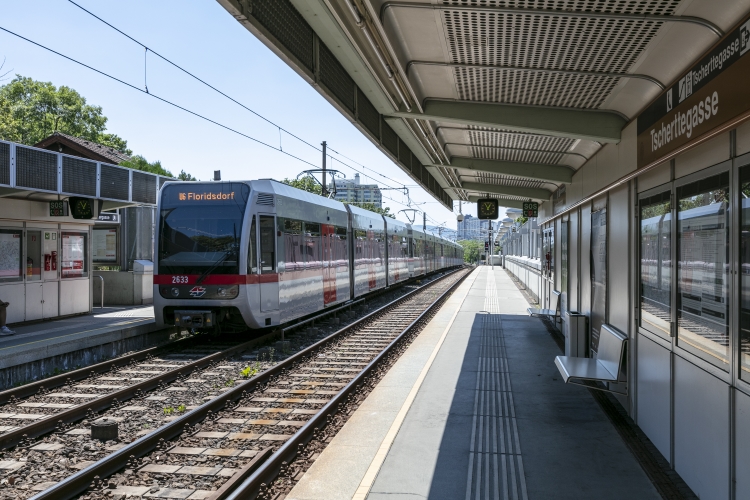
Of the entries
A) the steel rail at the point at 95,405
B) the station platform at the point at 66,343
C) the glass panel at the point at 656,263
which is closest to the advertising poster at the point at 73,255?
the station platform at the point at 66,343

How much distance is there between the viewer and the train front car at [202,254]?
38.0ft

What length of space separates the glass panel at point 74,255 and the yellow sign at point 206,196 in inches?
208

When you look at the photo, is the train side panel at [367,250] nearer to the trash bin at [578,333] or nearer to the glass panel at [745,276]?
the trash bin at [578,333]

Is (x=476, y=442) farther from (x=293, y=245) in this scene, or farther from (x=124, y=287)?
(x=124, y=287)

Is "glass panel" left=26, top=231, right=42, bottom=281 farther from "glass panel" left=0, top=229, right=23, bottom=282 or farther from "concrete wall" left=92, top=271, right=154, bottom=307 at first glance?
"concrete wall" left=92, top=271, right=154, bottom=307

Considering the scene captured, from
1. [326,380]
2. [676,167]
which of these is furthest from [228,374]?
[676,167]

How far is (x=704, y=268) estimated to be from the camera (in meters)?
4.65

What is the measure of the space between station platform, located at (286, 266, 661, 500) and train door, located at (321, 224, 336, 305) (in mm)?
5801

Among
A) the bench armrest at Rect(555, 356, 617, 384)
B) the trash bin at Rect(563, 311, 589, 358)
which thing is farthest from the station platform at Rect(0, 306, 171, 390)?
the trash bin at Rect(563, 311, 589, 358)

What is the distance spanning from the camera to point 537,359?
34.9 feet

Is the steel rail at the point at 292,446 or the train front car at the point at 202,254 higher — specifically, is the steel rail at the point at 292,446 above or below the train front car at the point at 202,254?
below

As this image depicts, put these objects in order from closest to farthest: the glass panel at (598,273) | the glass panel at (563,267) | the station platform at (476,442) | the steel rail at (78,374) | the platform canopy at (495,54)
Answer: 1. the platform canopy at (495,54)
2. the station platform at (476,442)
3. the glass panel at (598,273)
4. the steel rail at (78,374)
5. the glass panel at (563,267)

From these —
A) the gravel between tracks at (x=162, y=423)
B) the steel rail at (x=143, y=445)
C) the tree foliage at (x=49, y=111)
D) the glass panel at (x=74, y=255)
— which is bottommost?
the gravel between tracks at (x=162, y=423)

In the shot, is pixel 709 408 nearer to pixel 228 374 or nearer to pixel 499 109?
pixel 499 109
